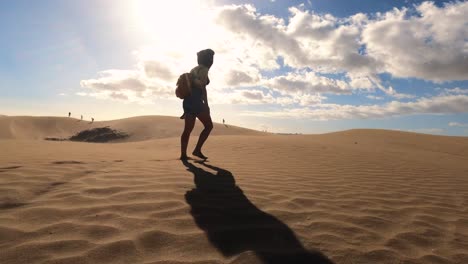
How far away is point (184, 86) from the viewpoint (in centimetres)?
561

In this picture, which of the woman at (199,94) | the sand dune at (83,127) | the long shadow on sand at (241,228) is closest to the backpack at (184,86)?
the woman at (199,94)

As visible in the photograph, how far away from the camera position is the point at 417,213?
3.60m

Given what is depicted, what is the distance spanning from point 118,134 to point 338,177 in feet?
92.2

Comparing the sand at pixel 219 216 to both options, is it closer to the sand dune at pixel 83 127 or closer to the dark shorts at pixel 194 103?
the dark shorts at pixel 194 103

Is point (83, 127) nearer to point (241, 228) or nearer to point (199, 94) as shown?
point (199, 94)

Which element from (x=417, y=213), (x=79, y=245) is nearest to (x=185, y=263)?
(x=79, y=245)

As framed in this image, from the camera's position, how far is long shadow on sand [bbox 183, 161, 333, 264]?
230cm

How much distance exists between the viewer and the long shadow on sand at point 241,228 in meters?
2.30

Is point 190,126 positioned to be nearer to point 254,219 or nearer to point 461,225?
point 254,219

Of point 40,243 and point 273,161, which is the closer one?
point 40,243

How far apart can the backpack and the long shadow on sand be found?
228 cm

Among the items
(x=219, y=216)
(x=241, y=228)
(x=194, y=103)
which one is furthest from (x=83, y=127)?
(x=241, y=228)

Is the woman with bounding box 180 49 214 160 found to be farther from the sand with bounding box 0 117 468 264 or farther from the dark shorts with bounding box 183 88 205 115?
the sand with bounding box 0 117 468 264

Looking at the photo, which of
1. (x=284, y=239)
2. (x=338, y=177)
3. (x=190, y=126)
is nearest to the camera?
(x=284, y=239)
